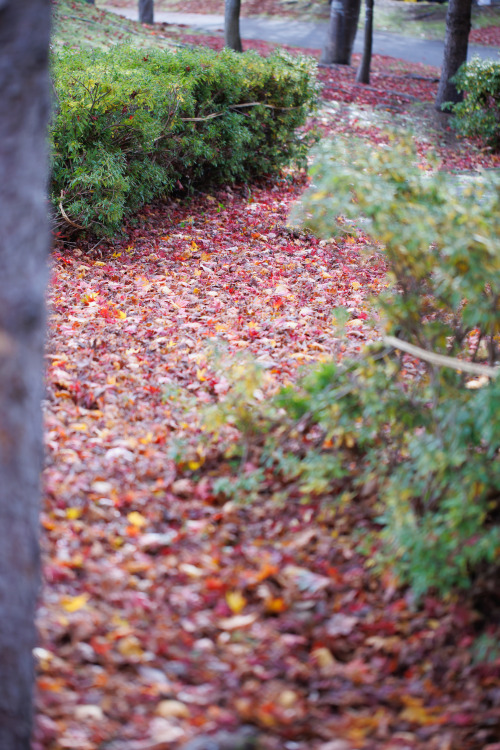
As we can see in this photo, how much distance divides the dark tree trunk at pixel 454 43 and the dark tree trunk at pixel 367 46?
2.08m

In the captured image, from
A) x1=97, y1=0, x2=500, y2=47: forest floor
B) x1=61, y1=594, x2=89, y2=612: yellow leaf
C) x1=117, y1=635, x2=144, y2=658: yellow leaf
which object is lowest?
x1=117, y1=635, x2=144, y2=658: yellow leaf

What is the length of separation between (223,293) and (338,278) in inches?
50.6

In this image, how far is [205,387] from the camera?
14.9 feet

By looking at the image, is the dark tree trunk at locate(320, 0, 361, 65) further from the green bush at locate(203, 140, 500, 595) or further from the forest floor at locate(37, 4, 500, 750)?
the green bush at locate(203, 140, 500, 595)

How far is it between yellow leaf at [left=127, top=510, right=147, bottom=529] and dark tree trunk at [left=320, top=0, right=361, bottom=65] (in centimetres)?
1525

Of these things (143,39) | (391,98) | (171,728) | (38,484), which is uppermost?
(143,39)

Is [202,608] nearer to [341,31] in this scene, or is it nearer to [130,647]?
[130,647]

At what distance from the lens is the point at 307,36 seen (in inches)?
925

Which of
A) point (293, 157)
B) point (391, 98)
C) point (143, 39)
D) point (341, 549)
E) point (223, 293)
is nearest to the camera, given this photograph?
point (341, 549)

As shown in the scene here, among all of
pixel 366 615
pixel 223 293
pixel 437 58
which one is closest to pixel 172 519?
pixel 366 615

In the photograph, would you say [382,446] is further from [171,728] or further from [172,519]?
[171,728]

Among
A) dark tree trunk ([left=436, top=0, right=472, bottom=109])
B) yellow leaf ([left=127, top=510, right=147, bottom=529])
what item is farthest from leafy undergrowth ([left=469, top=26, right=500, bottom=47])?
yellow leaf ([left=127, top=510, right=147, bottom=529])

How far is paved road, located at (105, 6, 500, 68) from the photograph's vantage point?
70.3 feet

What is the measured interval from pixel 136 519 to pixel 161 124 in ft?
18.2
